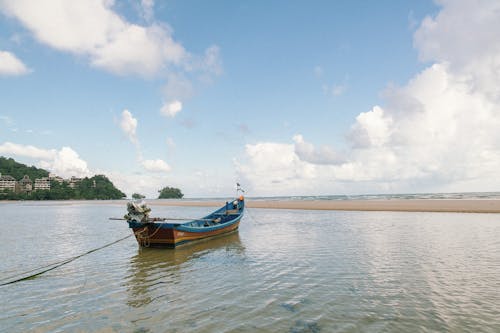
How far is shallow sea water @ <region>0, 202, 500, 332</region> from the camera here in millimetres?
6871

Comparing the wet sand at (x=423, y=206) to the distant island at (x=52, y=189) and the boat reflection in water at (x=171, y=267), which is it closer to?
the boat reflection in water at (x=171, y=267)

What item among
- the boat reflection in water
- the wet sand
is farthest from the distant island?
the boat reflection in water

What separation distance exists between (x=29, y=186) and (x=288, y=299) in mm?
222314

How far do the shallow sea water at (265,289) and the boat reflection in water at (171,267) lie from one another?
0.05 m

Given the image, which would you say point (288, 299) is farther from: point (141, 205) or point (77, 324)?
point (141, 205)

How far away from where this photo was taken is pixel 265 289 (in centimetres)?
924

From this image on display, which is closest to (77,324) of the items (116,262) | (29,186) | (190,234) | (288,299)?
(288,299)

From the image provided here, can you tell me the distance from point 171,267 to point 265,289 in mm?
5461

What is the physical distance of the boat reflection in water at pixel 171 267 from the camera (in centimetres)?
925

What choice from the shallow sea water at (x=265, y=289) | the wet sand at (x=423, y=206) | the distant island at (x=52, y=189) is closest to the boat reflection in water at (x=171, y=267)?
the shallow sea water at (x=265, y=289)

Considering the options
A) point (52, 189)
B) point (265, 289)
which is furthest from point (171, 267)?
point (52, 189)

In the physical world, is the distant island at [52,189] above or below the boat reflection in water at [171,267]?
above

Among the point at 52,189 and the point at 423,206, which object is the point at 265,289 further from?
the point at 52,189

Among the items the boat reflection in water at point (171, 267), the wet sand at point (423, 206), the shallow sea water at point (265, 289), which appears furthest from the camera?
the wet sand at point (423, 206)
